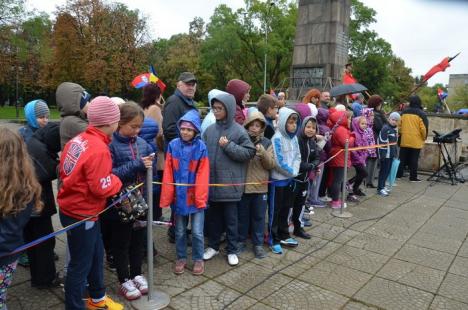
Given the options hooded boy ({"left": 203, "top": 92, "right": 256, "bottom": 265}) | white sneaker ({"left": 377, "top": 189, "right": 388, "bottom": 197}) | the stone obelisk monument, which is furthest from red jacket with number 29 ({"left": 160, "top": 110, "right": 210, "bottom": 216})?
the stone obelisk monument

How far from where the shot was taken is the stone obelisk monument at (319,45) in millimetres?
10750

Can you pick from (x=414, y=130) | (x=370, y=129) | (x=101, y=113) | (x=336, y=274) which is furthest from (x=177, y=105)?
(x=414, y=130)

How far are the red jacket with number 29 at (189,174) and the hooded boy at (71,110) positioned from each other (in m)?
0.89

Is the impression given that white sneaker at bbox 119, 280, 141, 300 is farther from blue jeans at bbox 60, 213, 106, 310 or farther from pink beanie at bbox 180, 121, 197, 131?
pink beanie at bbox 180, 121, 197, 131

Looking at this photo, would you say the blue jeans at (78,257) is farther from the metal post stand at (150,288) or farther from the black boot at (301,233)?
the black boot at (301,233)

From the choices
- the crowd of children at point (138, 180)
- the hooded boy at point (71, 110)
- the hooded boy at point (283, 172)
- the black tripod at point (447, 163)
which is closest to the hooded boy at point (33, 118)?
the crowd of children at point (138, 180)

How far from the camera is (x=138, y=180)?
3.39 m

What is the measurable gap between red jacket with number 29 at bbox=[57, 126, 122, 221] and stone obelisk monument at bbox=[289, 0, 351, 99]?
29.2ft

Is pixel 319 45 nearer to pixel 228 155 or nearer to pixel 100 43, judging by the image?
pixel 228 155

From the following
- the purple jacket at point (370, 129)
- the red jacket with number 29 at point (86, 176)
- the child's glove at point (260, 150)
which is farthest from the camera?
the purple jacket at point (370, 129)

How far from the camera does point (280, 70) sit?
38.4 meters

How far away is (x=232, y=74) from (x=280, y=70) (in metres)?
5.53

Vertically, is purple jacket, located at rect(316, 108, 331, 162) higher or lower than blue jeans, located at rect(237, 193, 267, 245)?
higher

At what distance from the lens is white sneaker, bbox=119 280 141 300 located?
10.7ft
